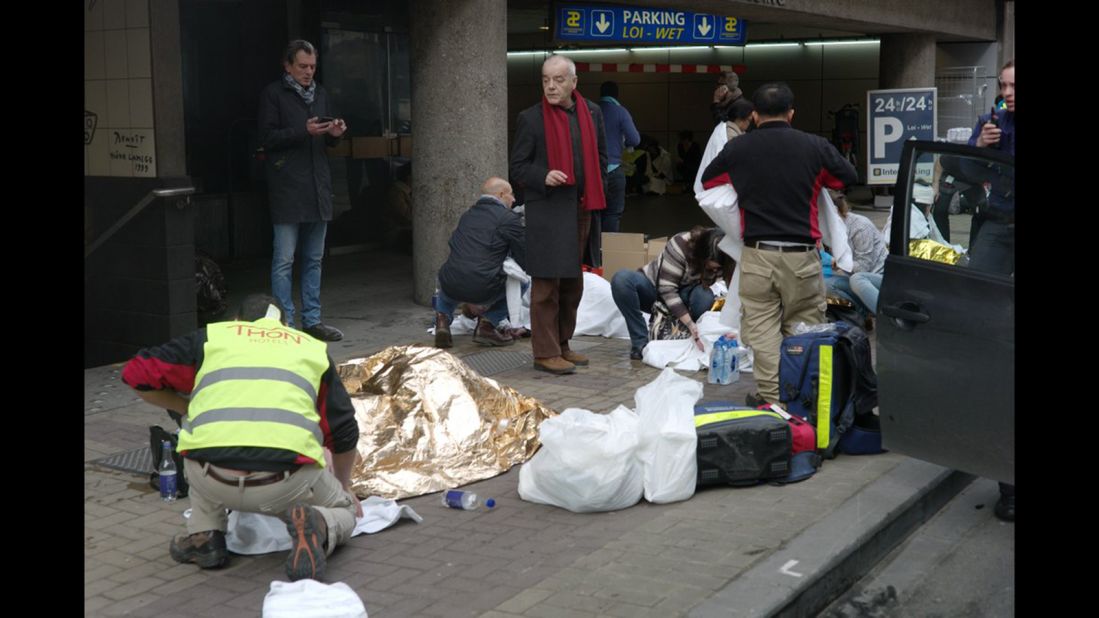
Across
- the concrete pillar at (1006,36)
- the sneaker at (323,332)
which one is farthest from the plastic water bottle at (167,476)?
the concrete pillar at (1006,36)

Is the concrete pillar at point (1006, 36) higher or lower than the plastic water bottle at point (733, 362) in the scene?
higher

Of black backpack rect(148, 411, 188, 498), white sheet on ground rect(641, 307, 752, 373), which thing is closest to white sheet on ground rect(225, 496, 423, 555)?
black backpack rect(148, 411, 188, 498)

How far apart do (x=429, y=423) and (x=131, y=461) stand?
1.46 meters

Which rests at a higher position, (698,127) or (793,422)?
(698,127)

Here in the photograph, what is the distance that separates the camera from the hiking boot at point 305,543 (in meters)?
4.39

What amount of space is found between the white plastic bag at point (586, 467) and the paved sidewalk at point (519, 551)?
2.7 inches

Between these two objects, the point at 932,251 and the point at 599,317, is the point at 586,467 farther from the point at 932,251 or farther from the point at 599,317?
the point at 599,317

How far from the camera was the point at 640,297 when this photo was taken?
8375 mm

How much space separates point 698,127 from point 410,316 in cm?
1830

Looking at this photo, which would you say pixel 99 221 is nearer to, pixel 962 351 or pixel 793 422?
pixel 793 422

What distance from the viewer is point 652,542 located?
5.02 metres

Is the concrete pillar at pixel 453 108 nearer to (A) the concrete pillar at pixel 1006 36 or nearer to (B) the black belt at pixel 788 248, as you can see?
(B) the black belt at pixel 788 248

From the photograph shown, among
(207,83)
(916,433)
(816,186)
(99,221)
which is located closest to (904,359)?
(916,433)
